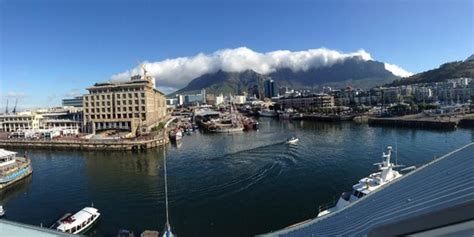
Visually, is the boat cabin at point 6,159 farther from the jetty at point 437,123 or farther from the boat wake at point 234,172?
the jetty at point 437,123

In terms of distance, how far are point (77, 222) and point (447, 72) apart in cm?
10096

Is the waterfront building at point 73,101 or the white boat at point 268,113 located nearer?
the white boat at point 268,113

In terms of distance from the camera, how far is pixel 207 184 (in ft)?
47.3

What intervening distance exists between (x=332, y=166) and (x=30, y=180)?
15.6 meters

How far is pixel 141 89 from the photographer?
39.5 metres

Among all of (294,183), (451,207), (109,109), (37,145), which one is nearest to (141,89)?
(109,109)

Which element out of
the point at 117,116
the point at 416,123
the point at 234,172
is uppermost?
the point at 117,116

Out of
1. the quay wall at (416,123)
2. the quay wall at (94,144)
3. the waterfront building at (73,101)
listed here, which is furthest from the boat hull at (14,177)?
the waterfront building at (73,101)

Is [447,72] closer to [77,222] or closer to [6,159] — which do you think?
[6,159]

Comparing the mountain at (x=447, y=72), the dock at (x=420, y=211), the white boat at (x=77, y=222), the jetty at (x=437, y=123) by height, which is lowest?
the white boat at (x=77, y=222)

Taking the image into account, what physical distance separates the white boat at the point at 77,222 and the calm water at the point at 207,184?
330mm

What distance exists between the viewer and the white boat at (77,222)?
9820 mm

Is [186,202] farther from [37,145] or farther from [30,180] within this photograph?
[37,145]

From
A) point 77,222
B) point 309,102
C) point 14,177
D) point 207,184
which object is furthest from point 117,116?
point 309,102
